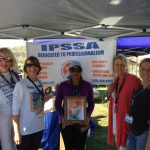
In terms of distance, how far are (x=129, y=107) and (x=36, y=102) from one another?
1.12 metres

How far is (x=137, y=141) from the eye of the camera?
122 inches

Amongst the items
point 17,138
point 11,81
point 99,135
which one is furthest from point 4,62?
point 99,135

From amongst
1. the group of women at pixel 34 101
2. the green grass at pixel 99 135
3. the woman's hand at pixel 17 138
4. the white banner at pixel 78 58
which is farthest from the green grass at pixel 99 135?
the woman's hand at pixel 17 138

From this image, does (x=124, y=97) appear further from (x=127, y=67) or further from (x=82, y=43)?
(x=82, y=43)

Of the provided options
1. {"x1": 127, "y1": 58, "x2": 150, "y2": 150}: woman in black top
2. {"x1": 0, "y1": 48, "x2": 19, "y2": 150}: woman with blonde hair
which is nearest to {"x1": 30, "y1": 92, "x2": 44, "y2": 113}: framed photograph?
{"x1": 0, "y1": 48, "x2": 19, "y2": 150}: woman with blonde hair

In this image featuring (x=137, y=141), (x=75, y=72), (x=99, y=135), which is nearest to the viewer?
(x=137, y=141)

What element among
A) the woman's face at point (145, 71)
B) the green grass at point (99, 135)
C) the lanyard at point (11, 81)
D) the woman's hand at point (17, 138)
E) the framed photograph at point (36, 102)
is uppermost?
the woman's face at point (145, 71)

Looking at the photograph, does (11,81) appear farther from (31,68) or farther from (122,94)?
(122,94)

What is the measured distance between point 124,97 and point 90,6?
1182 mm

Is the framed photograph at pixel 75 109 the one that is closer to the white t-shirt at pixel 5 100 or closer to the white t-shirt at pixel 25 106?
the white t-shirt at pixel 25 106

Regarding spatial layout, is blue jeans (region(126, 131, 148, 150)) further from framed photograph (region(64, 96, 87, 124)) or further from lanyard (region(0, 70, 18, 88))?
lanyard (region(0, 70, 18, 88))

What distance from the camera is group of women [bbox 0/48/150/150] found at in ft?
10.4

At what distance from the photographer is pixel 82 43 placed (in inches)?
186

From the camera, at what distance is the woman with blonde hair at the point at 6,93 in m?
3.44
